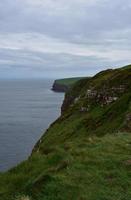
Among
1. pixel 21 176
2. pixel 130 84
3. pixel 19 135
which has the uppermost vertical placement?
pixel 130 84

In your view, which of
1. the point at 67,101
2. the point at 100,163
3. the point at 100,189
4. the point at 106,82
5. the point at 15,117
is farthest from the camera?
the point at 15,117

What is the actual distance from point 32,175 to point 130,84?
1663 inches

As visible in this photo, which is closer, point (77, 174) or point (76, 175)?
point (76, 175)

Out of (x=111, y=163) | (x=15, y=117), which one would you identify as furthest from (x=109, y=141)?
(x=15, y=117)

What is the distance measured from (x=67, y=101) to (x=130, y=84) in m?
42.2

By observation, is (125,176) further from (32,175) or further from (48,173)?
(32,175)

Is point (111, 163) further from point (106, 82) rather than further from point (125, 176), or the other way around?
point (106, 82)

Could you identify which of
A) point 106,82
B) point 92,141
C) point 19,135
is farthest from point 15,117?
point 92,141

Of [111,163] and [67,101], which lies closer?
[111,163]

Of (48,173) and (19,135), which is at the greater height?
(48,173)

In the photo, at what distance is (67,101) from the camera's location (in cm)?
10188

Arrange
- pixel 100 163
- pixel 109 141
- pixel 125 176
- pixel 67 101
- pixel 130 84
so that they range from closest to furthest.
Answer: pixel 125 176 < pixel 100 163 < pixel 109 141 < pixel 130 84 < pixel 67 101

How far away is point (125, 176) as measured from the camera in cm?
1858

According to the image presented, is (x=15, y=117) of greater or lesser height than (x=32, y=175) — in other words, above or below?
below
